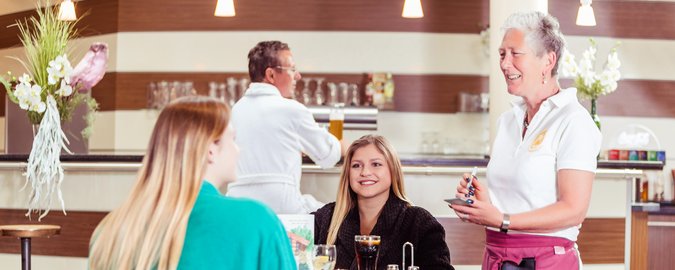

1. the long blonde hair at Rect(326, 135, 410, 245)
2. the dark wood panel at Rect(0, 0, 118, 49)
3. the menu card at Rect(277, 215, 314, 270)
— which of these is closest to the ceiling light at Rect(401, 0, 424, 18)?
the long blonde hair at Rect(326, 135, 410, 245)

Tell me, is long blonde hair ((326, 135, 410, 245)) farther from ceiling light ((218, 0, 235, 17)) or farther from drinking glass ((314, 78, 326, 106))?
drinking glass ((314, 78, 326, 106))

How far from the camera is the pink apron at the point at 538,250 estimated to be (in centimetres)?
296

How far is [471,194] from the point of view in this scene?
3008 mm

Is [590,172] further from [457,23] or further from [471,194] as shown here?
[457,23]

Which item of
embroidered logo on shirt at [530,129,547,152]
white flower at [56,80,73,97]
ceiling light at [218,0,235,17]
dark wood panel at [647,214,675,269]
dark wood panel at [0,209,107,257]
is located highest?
ceiling light at [218,0,235,17]

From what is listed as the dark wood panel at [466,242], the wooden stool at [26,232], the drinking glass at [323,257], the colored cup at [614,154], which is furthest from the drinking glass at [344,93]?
the drinking glass at [323,257]

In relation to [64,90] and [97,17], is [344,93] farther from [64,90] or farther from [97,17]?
[64,90]

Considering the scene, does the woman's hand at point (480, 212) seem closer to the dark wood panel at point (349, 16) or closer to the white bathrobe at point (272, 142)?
the white bathrobe at point (272, 142)

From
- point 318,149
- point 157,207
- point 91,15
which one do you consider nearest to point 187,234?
point 157,207

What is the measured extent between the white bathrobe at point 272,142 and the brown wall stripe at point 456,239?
1.01 metres

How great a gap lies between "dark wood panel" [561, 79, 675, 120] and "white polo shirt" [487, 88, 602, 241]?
17.7ft

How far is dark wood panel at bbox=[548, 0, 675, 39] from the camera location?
829 cm

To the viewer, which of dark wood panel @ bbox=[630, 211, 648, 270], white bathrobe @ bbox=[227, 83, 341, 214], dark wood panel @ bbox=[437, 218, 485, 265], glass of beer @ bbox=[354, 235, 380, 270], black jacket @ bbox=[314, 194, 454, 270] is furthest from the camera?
dark wood panel @ bbox=[630, 211, 648, 270]

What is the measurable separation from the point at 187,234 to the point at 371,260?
1452mm
